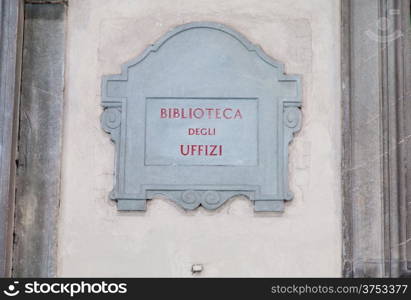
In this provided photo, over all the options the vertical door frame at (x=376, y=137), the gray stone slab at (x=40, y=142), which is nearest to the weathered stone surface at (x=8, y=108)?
the gray stone slab at (x=40, y=142)

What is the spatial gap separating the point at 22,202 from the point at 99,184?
0.57 meters

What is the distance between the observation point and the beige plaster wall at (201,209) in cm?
689

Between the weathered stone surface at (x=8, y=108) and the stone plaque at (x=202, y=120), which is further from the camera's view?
the stone plaque at (x=202, y=120)

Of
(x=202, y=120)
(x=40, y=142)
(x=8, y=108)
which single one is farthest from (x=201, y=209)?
(x=8, y=108)

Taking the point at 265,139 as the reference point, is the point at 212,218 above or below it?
below

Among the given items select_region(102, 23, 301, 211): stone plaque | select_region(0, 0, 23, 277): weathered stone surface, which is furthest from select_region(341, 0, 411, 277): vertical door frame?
select_region(0, 0, 23, 277): weathered stone surface

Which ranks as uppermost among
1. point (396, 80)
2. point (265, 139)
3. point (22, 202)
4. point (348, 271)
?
point (396, 80)

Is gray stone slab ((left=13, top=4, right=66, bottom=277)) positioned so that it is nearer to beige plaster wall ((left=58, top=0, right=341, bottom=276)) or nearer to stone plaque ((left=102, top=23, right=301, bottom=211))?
beige plaster wall ((left=58, top=0, right=341, bottom=276))

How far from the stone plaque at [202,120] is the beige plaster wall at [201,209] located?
91 mm

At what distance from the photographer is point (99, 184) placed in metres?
7.04

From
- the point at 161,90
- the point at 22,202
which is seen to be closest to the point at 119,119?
the point at 161,90

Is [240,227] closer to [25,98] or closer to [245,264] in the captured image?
[245,264]

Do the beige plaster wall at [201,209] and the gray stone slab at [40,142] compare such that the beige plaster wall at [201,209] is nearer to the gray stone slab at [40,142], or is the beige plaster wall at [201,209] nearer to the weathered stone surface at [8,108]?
the gray stone slab at [40,142]

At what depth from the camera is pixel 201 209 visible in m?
6.97
